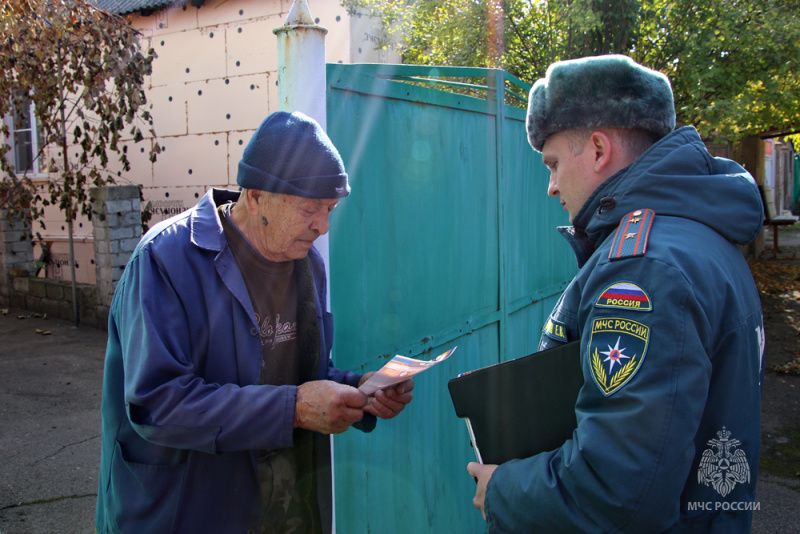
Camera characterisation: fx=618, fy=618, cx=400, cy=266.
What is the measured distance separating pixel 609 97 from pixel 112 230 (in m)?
7.77

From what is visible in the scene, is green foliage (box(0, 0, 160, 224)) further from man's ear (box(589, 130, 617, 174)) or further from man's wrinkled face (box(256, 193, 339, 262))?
man's ear (box(589, 130, 617, 174))

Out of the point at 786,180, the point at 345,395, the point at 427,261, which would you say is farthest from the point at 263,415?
the point at 786,180

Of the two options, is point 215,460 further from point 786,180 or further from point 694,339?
point 786,180

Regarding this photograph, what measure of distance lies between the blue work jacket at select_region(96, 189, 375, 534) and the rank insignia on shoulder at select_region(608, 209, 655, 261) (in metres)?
0.92

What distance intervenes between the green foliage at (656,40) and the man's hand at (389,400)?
6.18 m

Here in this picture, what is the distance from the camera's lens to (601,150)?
1565mm

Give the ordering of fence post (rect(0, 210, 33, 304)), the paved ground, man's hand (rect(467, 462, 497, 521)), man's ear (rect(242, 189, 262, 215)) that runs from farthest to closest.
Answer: fence post (rect(0, 210, 33, 304)) < the paved ground < man's ear (rect(242, 189, 262, 215)) < man's hand (rect(467, 462, 497, 521))

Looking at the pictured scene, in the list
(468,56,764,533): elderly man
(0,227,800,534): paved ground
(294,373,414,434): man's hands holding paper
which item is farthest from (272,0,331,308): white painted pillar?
(0,227,800,534): paved ground

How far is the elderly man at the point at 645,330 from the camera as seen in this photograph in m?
1.23

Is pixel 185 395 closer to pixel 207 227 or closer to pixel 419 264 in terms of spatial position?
pixel 207 227

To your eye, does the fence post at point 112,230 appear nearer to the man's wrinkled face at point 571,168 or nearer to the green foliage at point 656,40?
the green foliage at point 656,40

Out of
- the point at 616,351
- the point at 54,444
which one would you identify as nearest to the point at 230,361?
the point at 616,351

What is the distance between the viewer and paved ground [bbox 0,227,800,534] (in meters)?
3.82

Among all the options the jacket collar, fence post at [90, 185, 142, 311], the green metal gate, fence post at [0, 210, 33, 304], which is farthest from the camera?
fence post at [0, 210, 33, 304]
